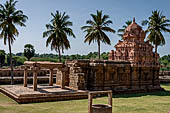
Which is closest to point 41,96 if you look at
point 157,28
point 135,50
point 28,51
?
point 135,50

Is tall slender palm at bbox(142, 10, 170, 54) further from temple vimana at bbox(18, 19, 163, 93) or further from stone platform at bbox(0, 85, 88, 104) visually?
stone platform at bbox(0, 85, 88, 104)

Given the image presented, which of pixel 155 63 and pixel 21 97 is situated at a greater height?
pixel 155 63

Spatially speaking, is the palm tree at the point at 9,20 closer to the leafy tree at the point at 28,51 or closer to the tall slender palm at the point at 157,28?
the tall slender palm at the point at 157,28

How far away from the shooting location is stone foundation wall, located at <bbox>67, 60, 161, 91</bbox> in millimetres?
19922

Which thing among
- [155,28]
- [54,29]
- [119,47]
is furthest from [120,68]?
[155,28]

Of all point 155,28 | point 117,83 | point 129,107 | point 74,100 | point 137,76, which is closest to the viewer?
point 129,107

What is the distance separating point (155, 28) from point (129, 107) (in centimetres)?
2095

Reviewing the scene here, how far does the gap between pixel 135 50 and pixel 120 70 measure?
3135 millimetres

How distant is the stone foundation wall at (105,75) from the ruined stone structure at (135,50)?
90 cm

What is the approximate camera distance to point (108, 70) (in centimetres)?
2061

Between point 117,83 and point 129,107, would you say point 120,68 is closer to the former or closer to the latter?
point 117,83

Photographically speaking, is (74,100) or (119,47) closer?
(74,100)

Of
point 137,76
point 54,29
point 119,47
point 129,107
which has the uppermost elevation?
point 54,29

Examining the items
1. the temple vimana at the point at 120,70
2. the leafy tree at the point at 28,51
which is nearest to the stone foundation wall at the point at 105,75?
the temple vimana at the point at 120,70
